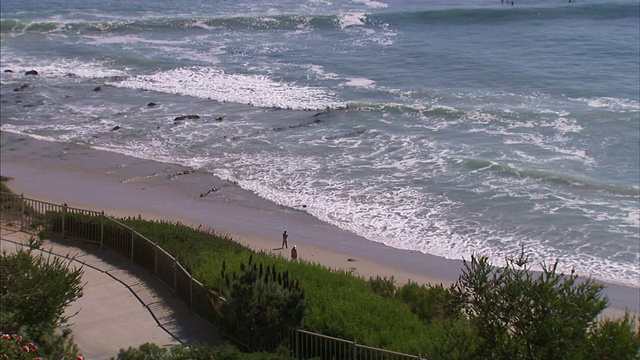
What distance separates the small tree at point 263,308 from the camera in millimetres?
15234

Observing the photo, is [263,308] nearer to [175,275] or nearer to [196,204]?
[175,275]

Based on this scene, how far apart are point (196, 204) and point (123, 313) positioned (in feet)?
41.5

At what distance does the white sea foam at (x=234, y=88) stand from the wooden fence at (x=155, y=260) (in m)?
23.1

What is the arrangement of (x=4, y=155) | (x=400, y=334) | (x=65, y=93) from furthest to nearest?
(x=65, y=93) → (x=4, y=155) → (x=400, y=334)

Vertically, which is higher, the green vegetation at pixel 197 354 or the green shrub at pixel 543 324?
the green shrub at pixel 543 324

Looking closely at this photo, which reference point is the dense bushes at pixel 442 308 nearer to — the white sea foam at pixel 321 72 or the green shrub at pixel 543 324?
the green shrub at pixel 543 324

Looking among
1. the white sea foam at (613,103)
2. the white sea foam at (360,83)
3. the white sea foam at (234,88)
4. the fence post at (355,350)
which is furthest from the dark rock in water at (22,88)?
the fence post at (355,350)

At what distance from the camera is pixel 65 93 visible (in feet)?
162

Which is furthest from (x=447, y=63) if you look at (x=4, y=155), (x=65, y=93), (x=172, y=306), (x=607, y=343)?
(x=607, y=343)

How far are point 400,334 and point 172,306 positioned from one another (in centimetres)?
593

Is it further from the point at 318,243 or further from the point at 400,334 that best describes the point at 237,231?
the point at 400,334

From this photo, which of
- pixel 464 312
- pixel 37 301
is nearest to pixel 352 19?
pixel 464 312

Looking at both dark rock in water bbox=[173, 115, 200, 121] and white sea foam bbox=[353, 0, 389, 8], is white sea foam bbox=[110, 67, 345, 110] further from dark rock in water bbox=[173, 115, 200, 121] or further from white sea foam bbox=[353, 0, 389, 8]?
white sea foam bbox=[353, 0, 389, 8]

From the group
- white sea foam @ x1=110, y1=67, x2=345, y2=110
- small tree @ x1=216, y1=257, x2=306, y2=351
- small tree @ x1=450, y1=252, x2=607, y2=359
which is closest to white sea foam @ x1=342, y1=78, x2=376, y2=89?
white sea foam @ x1=110, y1=67, x2=345, y2=110
